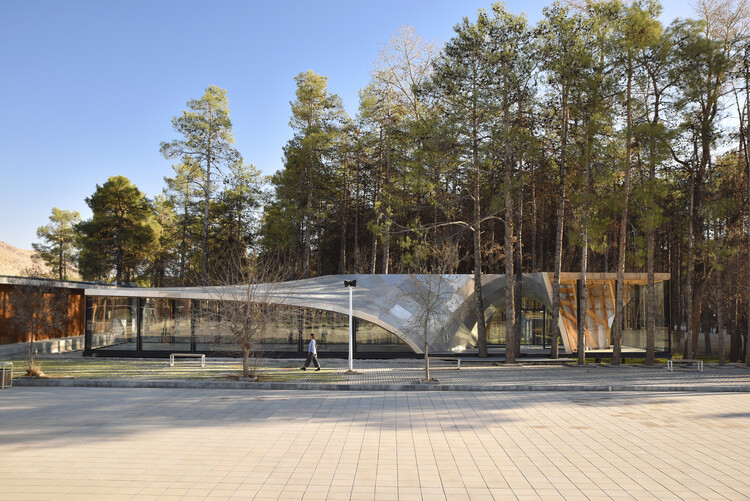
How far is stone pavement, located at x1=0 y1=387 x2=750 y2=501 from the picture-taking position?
24.5 feet

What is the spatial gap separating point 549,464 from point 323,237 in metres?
37.5

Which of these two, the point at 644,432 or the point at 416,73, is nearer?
the point at 644,432

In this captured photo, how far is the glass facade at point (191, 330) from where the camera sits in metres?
24.2

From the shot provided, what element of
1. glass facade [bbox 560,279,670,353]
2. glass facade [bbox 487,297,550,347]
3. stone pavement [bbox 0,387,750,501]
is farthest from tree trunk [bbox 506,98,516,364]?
stone pavement [bbox 0,387,750,501]

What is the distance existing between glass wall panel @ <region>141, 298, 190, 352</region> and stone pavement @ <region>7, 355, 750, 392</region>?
1825mm

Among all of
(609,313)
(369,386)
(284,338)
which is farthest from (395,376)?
(609,313)

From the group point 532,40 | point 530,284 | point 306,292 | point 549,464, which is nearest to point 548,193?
point 530,284

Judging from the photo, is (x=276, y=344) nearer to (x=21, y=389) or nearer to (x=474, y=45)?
(x=21, y=389)

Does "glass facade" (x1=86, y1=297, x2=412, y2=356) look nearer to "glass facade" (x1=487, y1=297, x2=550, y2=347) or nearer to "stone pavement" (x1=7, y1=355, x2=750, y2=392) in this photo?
"stone pavement" (x1=7, y1=355, x2=750, y2=392)

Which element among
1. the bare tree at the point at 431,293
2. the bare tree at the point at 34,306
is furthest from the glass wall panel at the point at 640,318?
the bare tree at the point at 34,306

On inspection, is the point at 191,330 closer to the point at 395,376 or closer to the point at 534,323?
the point at 395,376

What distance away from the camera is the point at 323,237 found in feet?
149

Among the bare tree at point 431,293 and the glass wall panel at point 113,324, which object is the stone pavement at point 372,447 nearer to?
the bare tree at point 431,293

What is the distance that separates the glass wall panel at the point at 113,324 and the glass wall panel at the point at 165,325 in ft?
1.67
